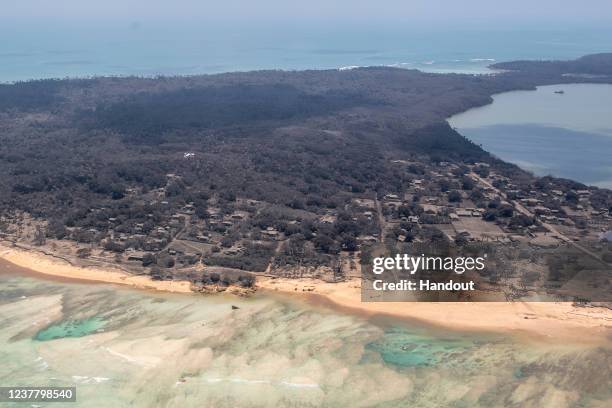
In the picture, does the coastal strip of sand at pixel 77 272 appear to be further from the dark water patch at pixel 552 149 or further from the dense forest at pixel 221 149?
the dark water patch at pixel 552 149

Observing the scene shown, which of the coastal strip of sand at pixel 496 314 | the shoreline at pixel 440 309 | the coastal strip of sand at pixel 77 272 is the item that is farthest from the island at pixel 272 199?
the coastal strip of sand at pixel 496 314

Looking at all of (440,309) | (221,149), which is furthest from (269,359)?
(221,149)

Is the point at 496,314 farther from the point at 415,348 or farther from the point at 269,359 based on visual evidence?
the point at 269,359

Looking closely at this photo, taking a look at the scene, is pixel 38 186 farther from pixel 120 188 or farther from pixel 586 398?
pixel 586 398

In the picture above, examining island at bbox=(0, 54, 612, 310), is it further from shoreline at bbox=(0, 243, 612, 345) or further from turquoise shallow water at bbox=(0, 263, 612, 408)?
turquoise shallow water at bbox=(0, 263, 612, 408)

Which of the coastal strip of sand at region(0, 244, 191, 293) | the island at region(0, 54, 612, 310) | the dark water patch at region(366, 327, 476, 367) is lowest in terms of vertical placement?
the dark water patch at region(366, 327, 476, 367)

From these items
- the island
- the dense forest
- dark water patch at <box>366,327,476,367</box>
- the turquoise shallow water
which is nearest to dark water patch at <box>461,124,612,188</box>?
the dense forest

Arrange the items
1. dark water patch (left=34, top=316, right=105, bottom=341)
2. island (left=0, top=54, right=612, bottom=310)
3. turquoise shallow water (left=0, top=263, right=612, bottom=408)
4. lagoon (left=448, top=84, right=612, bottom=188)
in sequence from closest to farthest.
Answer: turquoise shallow water (left=0, top=263, right=612, bottom=408) < dark water patch (left=34, top=316, right=105, bottom=341) < island (left=0, top=54, right=612, bottom=310) < lagoon (left=448, top=84, right=612, bottom=188)

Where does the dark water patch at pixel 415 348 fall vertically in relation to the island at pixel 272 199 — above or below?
below
